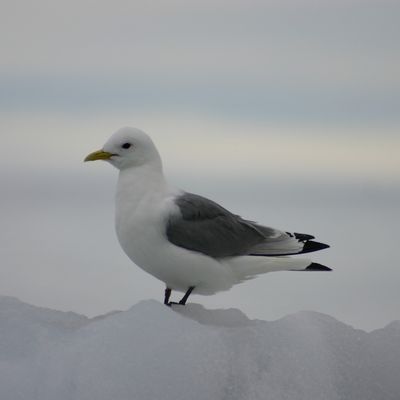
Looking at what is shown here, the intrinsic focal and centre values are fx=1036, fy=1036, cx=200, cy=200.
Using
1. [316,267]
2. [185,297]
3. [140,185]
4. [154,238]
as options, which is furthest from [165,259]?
[316,267]

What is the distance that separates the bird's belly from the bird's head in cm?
39

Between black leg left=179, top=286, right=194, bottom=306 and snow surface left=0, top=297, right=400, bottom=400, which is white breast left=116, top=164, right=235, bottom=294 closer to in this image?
black leg left=179, top=286, right=194, bottom=306

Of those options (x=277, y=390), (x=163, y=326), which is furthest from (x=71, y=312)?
(x=277, y=390)

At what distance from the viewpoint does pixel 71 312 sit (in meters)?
6.18

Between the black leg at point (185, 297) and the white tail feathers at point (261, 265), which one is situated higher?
the white tail feathers at point (261, 265)

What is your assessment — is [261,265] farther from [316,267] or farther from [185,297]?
[185,297]

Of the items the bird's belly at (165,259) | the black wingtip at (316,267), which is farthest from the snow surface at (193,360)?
the black wingtip at (316,267)

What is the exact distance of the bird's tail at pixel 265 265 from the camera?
632 centimetres

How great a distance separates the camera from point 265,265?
20.9 feet

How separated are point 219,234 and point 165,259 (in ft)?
1.39

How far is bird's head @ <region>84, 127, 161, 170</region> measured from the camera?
6.18 m

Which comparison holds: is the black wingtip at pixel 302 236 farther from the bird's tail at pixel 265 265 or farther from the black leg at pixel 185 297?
the black leg at pixel 185 297

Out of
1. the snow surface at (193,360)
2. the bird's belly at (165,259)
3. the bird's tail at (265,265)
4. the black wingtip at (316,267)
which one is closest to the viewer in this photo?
the snow surface at (193,360)

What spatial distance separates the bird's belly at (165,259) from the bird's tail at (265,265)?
0.35 ft
